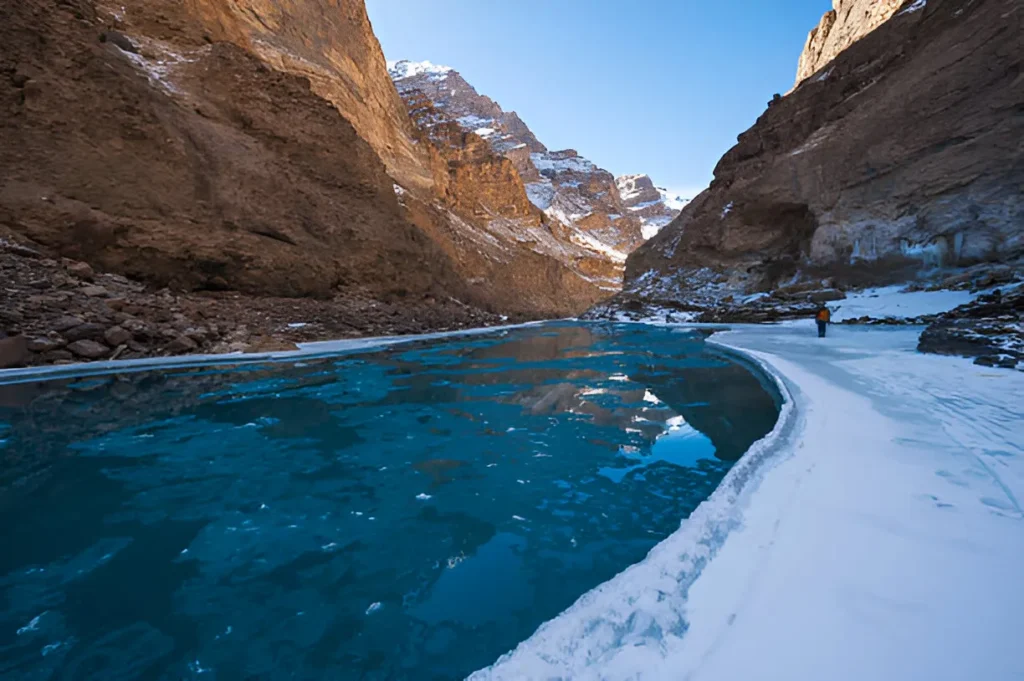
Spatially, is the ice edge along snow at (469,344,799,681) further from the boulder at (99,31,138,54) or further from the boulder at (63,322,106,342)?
the boulder at (99,31,138,54)

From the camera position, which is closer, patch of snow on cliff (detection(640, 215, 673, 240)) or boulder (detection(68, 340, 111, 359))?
boulder (detection(68, 340, 111, 359))

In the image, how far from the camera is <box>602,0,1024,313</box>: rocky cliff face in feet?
51.2

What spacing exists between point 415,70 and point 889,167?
139280 mm

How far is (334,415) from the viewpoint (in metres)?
5.30

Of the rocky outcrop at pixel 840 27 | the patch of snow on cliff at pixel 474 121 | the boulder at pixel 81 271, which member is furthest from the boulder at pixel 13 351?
the patch of snow on cliff at pixel 474 121

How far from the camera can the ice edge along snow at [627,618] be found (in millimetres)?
1269

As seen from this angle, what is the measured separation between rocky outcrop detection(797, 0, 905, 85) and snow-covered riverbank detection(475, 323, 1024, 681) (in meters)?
33.9

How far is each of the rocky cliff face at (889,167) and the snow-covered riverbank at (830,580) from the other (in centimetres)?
2018

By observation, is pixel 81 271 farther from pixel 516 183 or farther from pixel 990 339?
pixel 516 183

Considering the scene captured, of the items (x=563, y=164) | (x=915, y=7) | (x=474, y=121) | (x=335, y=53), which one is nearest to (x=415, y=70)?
(x=474, y=121)

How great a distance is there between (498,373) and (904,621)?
292 inches

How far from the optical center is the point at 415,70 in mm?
125875

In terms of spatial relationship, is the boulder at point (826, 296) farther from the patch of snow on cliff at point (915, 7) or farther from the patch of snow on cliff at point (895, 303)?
the patch of snow on cliff at point (915, 7)

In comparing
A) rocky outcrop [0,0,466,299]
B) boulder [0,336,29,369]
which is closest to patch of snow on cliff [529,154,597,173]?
rocky outcrop [0,0,466,299]
